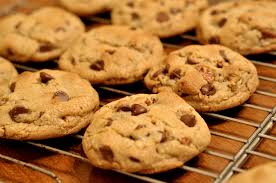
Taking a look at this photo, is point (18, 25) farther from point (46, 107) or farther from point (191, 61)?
point (191, 61)

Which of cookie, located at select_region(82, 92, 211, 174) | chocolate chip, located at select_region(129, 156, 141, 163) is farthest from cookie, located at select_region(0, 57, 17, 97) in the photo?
chocolate chip, located at select_region(129, 156, 141, 163)

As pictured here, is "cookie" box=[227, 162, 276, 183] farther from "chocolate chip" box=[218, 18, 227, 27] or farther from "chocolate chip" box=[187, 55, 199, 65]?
"chocolate chip" box=[218, 18, 227, 27]

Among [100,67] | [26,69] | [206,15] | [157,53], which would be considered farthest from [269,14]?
[26,69]

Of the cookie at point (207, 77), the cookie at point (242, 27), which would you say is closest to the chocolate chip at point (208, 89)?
the cookie at point (207, 77)

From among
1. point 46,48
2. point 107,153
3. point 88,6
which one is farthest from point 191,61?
point 88,6

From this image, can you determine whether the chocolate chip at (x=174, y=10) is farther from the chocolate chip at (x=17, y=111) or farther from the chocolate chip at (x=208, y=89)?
the chocolate chip at (x=17, y=111)

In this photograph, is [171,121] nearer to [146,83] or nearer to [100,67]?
[146,83]
